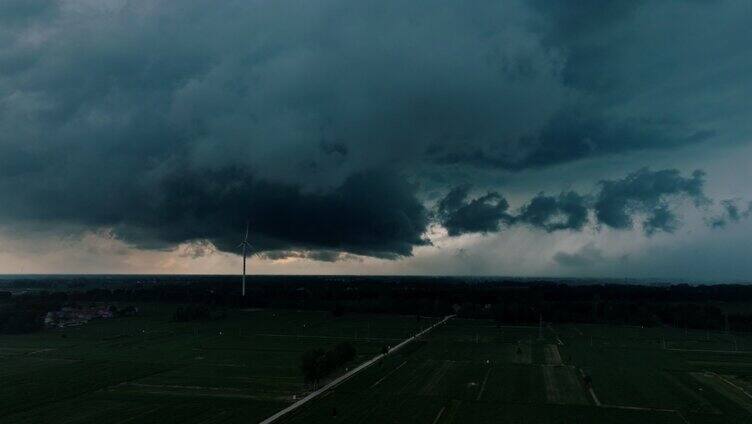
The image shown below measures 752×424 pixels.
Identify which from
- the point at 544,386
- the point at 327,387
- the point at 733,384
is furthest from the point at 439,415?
the point at 733,384

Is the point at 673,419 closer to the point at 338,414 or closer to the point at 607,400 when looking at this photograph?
the point at 607,400

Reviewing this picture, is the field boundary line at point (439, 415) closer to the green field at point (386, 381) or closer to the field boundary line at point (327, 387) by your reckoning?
the green field at point (386, 381)

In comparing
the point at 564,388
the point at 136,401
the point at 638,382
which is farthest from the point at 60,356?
the point at 638,382

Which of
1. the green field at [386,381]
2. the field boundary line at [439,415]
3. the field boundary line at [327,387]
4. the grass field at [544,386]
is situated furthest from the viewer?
the green field at [386,381]

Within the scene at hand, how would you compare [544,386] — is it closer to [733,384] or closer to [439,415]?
[439,415]

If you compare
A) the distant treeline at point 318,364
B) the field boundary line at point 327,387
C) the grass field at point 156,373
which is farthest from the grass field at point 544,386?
the grass field at point 156,373
